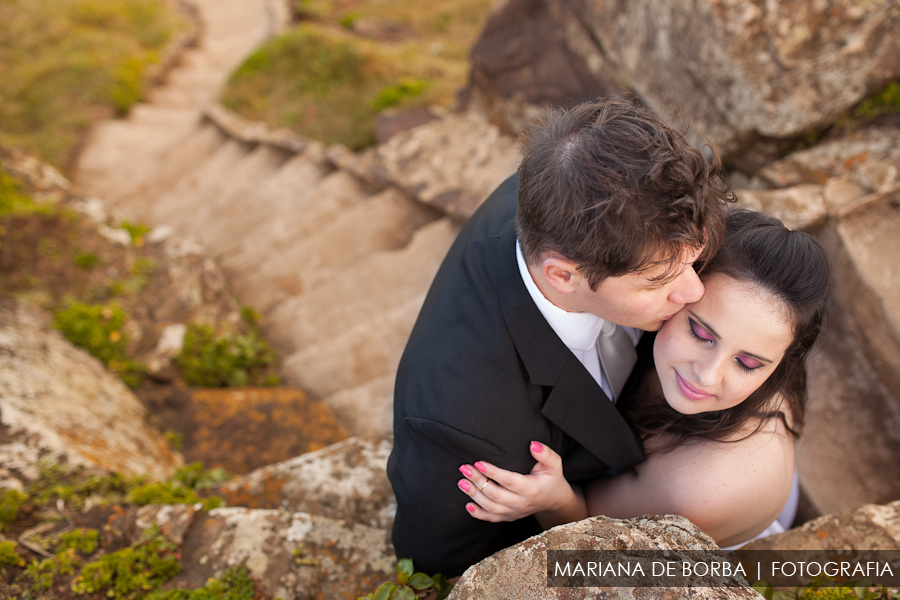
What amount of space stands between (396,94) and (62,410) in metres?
6.20

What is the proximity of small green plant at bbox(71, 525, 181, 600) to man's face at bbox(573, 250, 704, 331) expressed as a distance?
6.39ft

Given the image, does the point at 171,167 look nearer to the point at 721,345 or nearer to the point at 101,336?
the point at 101,336

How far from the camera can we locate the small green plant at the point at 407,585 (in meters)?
1.75

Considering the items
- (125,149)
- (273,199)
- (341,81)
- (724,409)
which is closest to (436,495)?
(724,409)

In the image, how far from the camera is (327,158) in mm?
6621

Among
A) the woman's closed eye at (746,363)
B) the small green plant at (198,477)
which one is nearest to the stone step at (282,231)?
the small green plant at (198,477)

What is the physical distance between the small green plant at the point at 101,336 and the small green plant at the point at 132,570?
2256mm

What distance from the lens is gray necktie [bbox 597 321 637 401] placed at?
1.99m

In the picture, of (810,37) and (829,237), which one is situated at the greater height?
(810,37)

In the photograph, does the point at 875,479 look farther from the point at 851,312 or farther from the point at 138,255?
the point at 138,255

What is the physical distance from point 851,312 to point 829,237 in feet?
1.41

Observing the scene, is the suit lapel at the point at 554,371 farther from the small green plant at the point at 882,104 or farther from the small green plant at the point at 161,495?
the small green plant at the point at 882,104

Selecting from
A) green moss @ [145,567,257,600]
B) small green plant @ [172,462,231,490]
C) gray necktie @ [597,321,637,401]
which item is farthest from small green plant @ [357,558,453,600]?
small green plant @ [172,462,231,490]

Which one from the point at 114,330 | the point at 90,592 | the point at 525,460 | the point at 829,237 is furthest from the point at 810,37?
the point at 114,330
